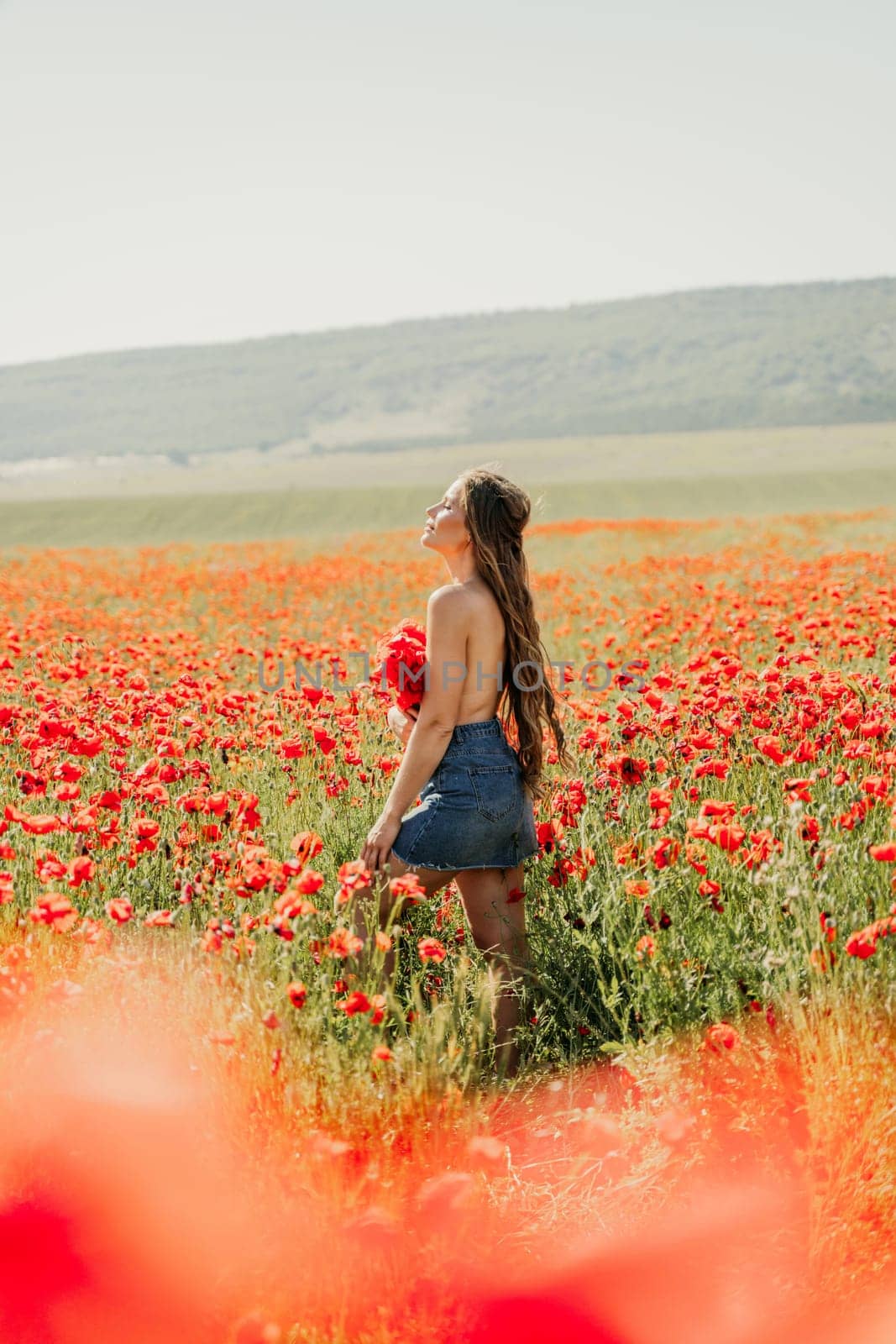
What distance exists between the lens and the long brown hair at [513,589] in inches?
138

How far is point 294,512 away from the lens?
47.5 metres

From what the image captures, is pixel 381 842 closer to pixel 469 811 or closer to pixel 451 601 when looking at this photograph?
pixel 469 811

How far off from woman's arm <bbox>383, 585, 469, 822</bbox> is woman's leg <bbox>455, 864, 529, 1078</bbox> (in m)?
0.35

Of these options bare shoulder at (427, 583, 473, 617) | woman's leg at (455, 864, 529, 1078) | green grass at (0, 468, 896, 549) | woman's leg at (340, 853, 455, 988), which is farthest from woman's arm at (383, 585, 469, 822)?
green grass at (0, 468, 896, 549)

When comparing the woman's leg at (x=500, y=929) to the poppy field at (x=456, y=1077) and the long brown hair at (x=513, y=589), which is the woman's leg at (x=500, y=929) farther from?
the long brown hair at (x=513, y=589)

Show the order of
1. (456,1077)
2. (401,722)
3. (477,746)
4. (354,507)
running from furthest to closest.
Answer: (354,507), (401,722), (477,746), (456,1077)

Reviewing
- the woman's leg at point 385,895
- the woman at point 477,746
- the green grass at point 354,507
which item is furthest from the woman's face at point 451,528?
the green grass at point 354,507

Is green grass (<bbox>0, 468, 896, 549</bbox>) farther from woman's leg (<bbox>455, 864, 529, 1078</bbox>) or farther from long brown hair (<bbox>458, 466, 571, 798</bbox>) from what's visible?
woman's leg (<bbox>455, 864, 529, 1078</bbox>)

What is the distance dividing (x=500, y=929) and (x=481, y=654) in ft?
2.76

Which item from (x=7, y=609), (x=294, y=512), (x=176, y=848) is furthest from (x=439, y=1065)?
(x=294, y=512)

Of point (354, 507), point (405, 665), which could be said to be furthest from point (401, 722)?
point (354, 507)

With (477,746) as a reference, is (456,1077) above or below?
below

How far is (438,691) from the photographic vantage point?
11.1 feet

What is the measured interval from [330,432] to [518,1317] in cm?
19148
